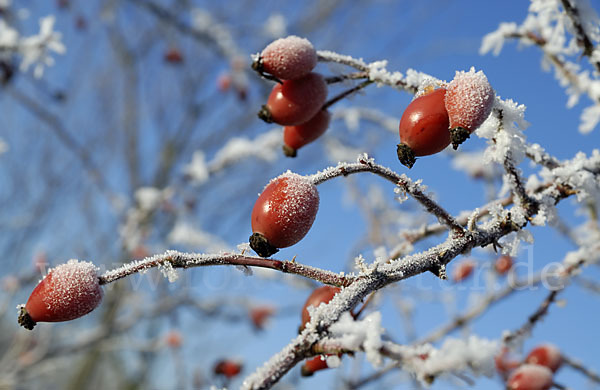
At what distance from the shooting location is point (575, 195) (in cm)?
100

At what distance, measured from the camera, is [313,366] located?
899mm

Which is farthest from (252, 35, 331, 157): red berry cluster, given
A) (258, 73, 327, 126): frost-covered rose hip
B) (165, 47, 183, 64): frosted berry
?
(165, 47, 183, 64): frosted berry

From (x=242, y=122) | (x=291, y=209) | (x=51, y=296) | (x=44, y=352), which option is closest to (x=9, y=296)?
(x=44, y=352)

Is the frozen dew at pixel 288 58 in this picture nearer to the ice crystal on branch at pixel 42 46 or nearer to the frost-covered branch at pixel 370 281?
the frost-covered branch at pixel 370 281

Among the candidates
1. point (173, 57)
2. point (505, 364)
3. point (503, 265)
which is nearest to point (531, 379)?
point (505, 364)

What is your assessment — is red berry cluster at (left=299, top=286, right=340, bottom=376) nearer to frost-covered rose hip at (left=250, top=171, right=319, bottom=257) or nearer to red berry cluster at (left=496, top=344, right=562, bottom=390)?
frost-covered rose hip at (left=250, top=171, right=319, bottom=257)

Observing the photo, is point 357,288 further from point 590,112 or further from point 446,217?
point 590,112

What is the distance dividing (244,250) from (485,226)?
413 mm

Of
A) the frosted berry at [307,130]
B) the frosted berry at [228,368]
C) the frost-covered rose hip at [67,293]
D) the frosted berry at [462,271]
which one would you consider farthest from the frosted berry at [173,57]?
the frost-covered rose hip at [67,293]

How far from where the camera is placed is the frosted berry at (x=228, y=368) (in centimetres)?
248

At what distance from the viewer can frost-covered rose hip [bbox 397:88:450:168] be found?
76 centimetres

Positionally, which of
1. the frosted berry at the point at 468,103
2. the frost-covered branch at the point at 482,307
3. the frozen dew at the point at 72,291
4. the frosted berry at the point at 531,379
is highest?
the frost-covered branch at the point at 482,307

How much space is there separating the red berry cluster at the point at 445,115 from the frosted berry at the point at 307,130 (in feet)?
1.05

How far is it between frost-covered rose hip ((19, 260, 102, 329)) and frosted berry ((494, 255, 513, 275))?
6.61 feet
